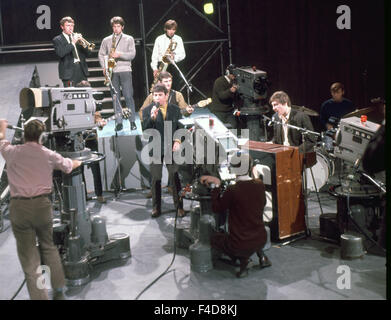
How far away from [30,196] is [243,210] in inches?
74.9

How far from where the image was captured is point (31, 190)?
4.28 metres

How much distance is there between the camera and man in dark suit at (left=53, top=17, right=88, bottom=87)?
27.6 feet

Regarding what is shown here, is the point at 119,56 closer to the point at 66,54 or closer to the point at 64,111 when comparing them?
the point at 66,54

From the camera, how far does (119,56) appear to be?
28.1 feet

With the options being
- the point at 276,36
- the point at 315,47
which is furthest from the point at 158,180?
the point at 276,36

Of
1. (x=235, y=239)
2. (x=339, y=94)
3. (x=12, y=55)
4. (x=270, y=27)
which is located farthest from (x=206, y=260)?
(x=12, y=55)

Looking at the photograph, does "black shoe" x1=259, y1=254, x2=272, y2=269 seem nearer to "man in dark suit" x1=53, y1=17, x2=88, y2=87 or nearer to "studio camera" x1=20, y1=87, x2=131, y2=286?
"studio camera" x1=20, y1=87, x2=131, y2=286

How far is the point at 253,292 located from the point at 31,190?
213 centimetres

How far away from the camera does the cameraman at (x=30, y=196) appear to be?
429cm

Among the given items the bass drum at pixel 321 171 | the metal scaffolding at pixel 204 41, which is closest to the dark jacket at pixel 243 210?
the bass drum at pixel 321 171

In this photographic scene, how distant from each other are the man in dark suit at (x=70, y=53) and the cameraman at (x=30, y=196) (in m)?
4.24

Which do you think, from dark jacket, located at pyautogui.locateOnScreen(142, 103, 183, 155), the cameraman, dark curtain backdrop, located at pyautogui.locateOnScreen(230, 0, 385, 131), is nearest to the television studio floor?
the cameraman

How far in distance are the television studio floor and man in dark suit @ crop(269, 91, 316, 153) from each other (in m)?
1.15

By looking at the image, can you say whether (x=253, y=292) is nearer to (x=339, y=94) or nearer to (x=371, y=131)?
(x=371, y=131)
